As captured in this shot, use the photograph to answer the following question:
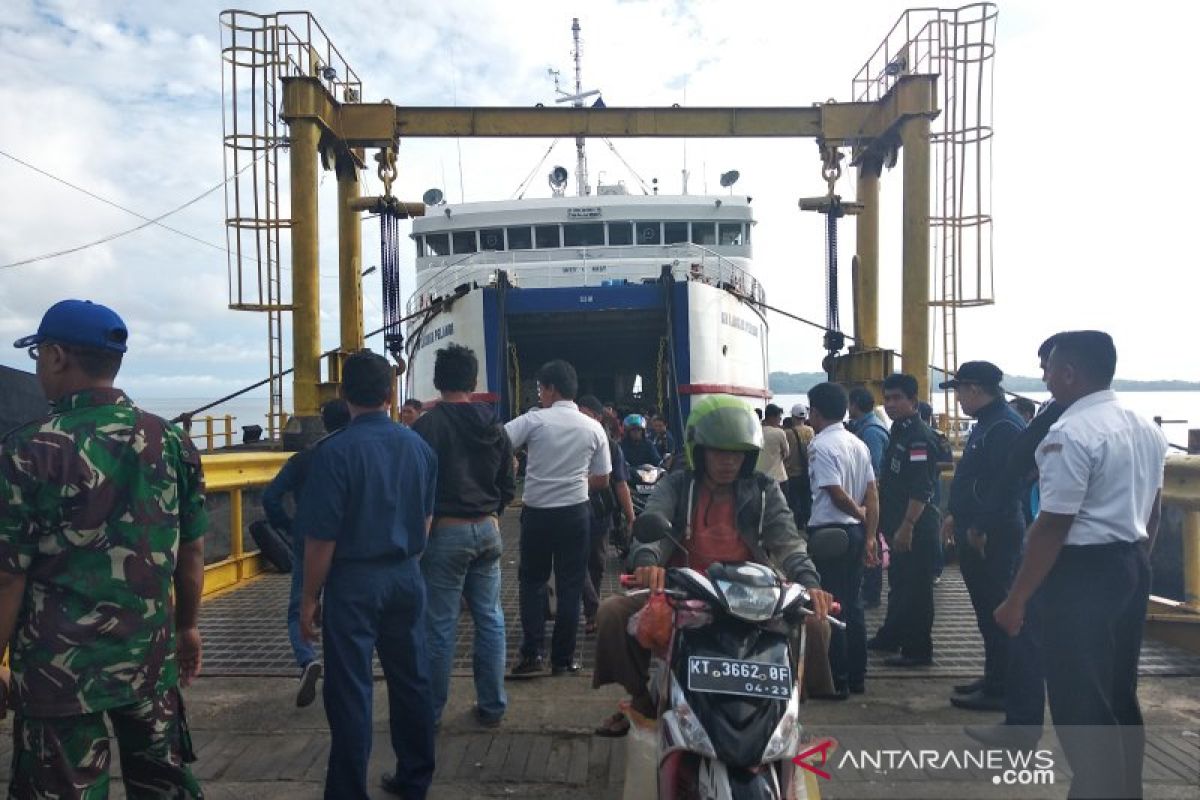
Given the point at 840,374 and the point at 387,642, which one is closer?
the point at 387,642

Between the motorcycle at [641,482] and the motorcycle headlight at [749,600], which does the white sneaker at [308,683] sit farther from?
the motorcycle at [641,482]

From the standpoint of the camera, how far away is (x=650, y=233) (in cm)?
1619

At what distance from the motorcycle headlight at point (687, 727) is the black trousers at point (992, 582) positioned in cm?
221

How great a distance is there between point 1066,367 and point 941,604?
3.98 metres

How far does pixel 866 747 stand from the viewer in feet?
11.4

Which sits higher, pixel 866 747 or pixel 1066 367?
pixel 1066 367

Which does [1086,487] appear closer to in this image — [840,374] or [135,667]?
[135,667]

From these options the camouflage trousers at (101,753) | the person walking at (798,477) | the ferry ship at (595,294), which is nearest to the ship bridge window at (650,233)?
the ferry ship at (595,294)

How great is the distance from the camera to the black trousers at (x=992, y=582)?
390cm

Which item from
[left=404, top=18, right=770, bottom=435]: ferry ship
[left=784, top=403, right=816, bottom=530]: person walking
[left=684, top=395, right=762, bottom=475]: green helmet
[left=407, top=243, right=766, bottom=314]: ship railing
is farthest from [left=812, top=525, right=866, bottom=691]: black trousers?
[left=407, top=243, right=766, bottom=314]: ship railing

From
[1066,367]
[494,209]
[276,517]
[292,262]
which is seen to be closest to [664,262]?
[494,209]

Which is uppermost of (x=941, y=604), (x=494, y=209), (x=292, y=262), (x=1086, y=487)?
(x=494, y=209)

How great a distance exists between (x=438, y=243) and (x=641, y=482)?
10.4 m

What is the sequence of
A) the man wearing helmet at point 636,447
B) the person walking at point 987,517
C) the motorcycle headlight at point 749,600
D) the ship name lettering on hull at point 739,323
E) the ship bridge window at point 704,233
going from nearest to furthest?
the motorcycle headlight at point 749,600
the person walking at point 987,517
the man wearing helmet at point 636,447
the ship name lettering on hull at point 739,323
the ship bridge window at point 704,233
